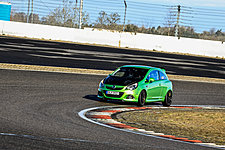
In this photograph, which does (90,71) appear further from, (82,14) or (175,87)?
(82,14)

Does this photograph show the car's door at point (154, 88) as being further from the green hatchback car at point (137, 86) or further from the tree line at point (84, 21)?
the tree line at point (84, 21)

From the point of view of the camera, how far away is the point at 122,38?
137 feet

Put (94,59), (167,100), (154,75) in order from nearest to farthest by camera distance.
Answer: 1. (154,75)
2. (167,100)
3. (94,59)

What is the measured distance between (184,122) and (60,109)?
11.4 feet

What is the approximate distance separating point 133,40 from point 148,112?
27.7 m

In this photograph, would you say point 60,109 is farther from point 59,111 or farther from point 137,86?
point 137,86

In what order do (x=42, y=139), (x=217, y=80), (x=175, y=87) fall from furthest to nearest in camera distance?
(x=217, y=80), (x=175, y=87), (x=42, y=139)

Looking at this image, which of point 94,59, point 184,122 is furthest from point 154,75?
point 94,59

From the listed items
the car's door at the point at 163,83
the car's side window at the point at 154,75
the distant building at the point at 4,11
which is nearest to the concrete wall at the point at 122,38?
the distant building at the point at 4,11

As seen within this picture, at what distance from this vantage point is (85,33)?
1642 inches

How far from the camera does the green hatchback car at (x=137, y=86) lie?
1505 centimetres

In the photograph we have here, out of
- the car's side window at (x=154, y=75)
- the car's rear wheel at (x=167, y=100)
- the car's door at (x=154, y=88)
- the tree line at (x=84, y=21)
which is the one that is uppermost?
the tree line at (x=84, y=21)

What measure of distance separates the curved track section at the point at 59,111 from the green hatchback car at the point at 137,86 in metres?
0.55

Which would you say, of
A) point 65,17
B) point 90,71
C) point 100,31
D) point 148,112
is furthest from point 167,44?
point 148,112
